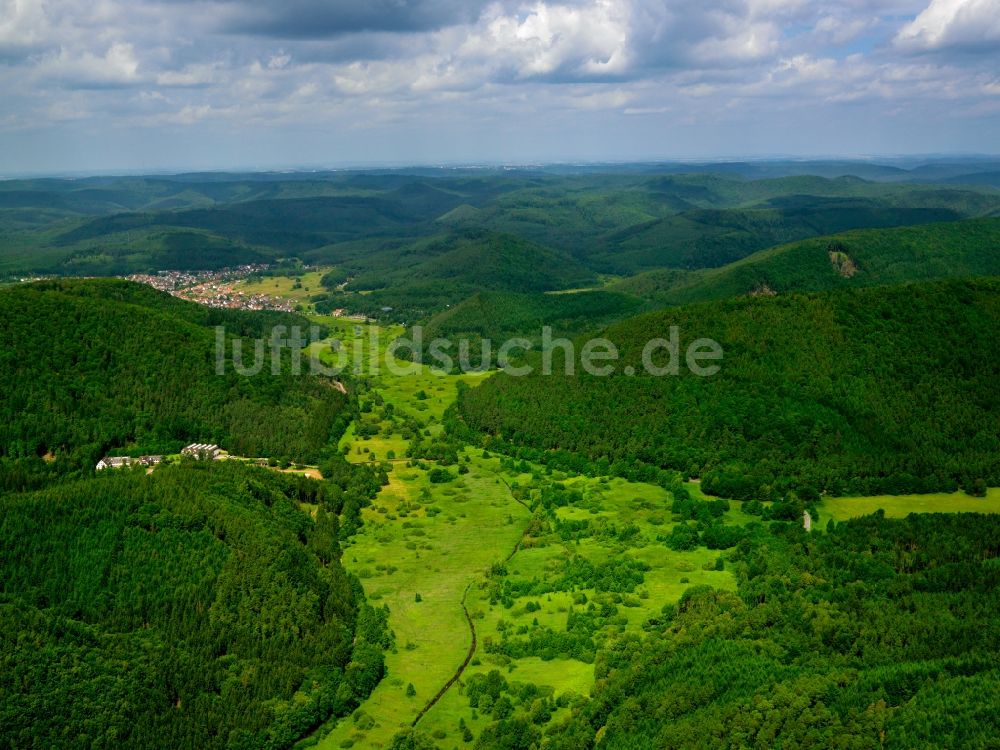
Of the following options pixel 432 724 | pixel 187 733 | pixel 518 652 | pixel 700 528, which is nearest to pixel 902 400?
pixel 700 528

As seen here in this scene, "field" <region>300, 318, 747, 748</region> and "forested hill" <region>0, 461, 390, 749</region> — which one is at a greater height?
"forested hill" <region>0, 461, 390, 749</region>

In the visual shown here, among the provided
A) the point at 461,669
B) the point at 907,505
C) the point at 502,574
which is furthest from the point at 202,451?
the point at 907,505

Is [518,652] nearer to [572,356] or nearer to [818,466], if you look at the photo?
[818,466]

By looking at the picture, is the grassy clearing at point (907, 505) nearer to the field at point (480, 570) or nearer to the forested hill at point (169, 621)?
the field at point (480, 570)

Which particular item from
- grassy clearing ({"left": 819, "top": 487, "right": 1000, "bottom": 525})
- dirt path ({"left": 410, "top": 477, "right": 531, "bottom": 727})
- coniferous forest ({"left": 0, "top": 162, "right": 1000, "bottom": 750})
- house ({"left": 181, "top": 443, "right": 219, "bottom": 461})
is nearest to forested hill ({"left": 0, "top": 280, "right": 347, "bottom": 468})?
coniferous forest ({"left": 0, "top": 162, "right": 1000, "bottom": 750})

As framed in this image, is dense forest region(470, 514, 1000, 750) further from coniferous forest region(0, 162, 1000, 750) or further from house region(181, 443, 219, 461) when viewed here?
house region(181, 443, 219, 461)

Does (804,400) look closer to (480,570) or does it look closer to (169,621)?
(480,570)
